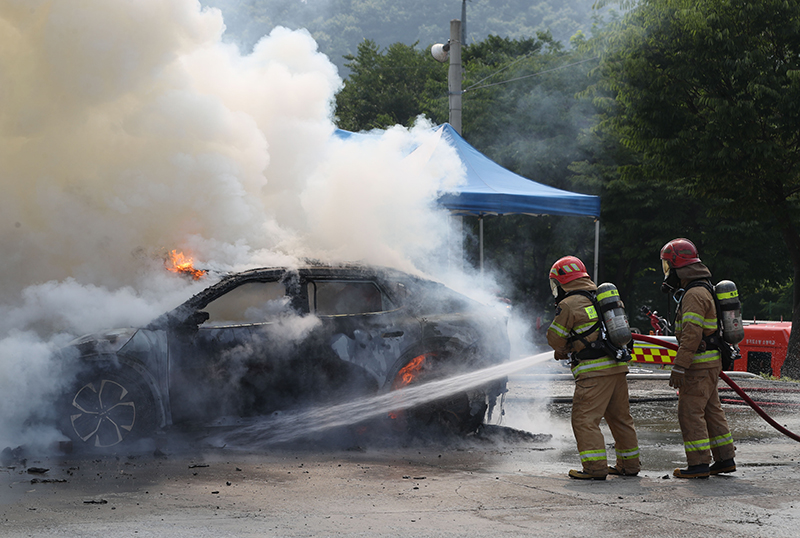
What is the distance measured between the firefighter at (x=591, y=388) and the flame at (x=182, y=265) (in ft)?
10.1

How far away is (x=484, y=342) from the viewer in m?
7.02

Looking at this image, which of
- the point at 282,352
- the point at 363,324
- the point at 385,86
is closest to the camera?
the point at 282,352

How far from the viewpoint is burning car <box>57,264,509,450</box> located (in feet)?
19.7

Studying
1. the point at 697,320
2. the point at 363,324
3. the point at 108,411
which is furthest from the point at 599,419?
the point at 108,411

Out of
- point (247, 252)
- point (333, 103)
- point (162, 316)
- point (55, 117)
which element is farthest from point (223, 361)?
point (333, 103)

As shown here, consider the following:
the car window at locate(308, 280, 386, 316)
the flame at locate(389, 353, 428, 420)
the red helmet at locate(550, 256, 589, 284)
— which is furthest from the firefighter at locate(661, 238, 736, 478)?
the car window at locate(308, 280, 386, 316)

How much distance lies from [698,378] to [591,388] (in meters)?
0.82

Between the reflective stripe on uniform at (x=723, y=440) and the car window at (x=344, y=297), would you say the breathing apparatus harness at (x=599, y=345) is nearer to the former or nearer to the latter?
the reflective stripe on uniform at (x=723, y=440)

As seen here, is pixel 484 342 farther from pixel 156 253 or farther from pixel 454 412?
pixel 156 253

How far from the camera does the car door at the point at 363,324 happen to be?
21.7 feet

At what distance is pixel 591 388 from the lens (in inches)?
221

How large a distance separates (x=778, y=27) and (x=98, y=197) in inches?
390

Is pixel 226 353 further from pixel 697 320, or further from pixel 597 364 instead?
pixel 697 320

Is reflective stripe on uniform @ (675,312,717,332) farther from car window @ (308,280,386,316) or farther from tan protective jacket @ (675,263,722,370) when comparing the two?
car window @ (308,280,386,316)
